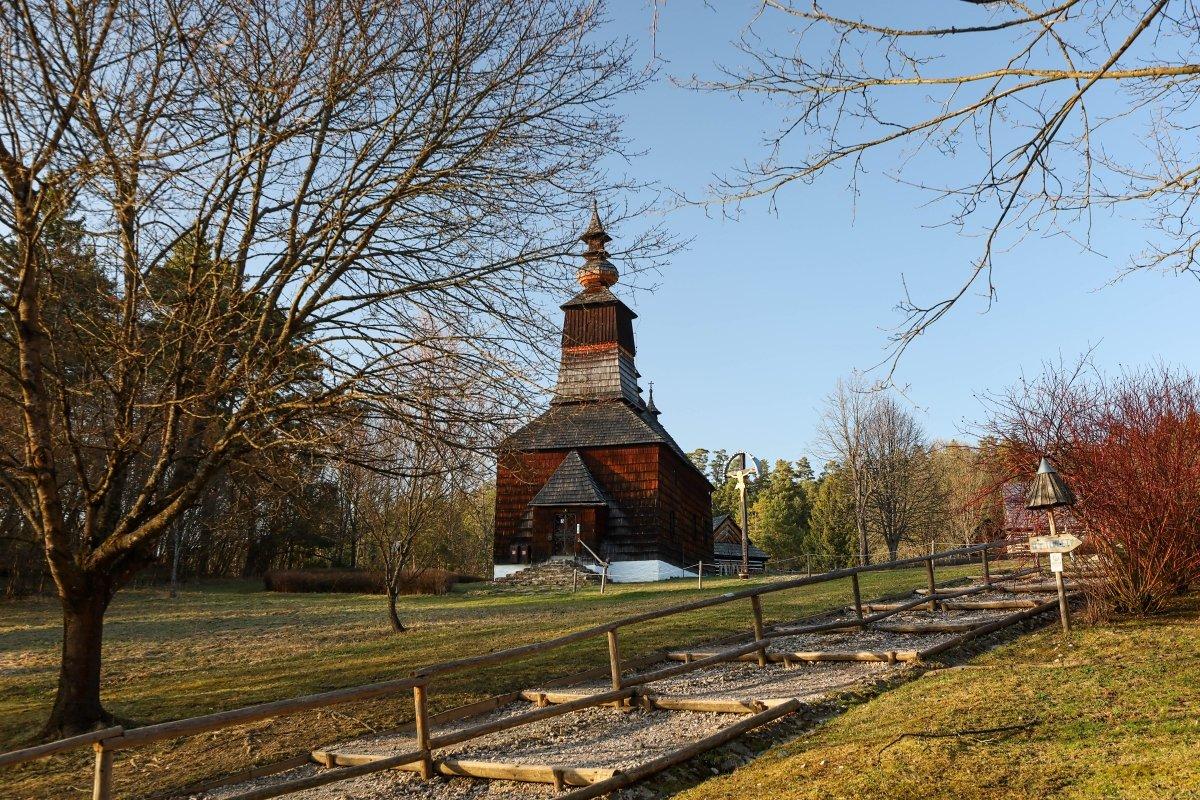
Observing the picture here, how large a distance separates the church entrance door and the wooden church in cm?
4

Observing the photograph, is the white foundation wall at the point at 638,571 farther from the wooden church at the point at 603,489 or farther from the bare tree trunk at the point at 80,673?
the bare tree trunk at the point at 80,673

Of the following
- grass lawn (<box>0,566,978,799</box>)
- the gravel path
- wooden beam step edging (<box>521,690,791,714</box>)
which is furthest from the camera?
grass lawn (<box>0,566,978,799</box>)

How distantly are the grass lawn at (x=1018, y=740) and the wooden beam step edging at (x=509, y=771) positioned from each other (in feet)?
2.79

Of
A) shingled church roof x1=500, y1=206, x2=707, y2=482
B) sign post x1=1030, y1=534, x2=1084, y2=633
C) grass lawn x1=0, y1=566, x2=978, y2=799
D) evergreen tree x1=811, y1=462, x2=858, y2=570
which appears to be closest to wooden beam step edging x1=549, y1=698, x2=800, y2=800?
grass lawn x1=0, y1=566, x2=978, y2=799

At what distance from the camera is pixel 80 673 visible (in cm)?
988

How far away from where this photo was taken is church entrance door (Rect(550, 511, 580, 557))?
111 ft

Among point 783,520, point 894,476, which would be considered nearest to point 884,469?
point 894,476

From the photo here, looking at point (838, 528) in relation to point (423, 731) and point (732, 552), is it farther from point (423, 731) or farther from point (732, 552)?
point (423, 731)

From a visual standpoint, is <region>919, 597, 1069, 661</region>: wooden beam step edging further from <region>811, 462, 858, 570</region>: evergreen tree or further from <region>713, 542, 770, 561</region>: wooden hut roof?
<region>713, 542, 770, 561</region>: wooden hut roof

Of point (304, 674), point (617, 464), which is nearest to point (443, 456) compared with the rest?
point (304, 674)

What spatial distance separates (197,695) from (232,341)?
5.86m

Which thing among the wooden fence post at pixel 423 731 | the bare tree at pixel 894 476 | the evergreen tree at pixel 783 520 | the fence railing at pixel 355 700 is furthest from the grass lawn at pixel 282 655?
the evergreen tree at pixel 783 520

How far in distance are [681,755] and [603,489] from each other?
28115 mm

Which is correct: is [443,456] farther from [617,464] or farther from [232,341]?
[617,464]
